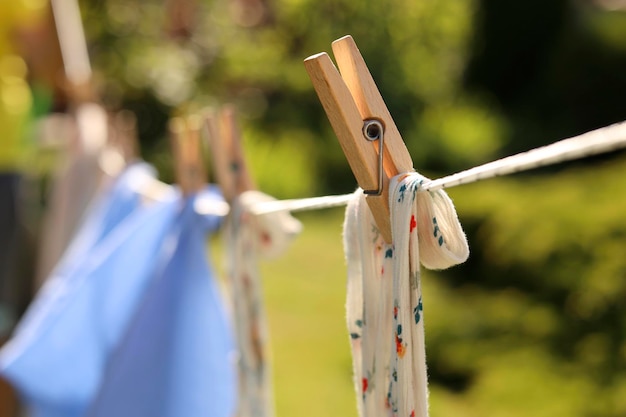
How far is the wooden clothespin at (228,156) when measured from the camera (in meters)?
0.95

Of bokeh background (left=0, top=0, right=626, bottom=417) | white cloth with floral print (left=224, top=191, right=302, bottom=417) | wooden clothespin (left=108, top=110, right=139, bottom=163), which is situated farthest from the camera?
bokeh background (left=0, top=0, right=626, bottom=417)

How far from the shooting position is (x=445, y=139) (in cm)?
555

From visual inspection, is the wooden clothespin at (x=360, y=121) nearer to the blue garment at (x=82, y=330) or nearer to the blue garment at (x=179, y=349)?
the blue garment at (x=179, y=349)

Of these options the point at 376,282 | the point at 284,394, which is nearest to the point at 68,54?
the point at 284,394

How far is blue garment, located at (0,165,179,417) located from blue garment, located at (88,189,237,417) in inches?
4.3

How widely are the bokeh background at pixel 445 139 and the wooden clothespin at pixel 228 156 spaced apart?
3.49 ft

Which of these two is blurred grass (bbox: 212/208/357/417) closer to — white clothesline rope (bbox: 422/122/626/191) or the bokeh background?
the bokeh background

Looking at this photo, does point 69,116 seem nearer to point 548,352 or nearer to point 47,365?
point 47,365

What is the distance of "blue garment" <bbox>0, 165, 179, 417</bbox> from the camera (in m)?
1.17

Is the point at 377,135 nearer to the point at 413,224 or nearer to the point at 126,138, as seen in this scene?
the point at 413,224

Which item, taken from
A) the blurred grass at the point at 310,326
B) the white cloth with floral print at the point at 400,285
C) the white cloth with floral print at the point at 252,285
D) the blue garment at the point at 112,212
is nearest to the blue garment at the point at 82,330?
the blue garment at the point at 112,212

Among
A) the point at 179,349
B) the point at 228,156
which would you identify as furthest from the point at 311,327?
the point at 228,156

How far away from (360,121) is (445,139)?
5.03m

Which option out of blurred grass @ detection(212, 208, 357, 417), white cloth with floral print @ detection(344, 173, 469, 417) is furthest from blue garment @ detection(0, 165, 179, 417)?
blurred grass @ detection(212, 208, 357, 417)
